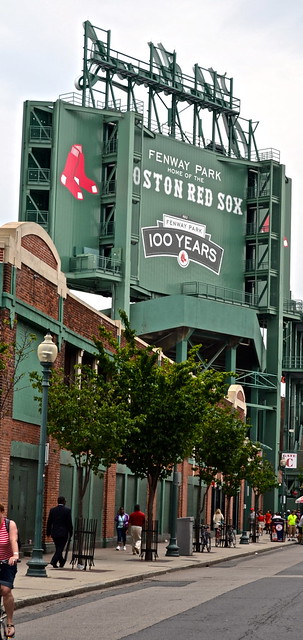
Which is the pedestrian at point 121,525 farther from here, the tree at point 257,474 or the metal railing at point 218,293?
the metal railing at point 218,293

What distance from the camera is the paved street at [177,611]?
49.0ft

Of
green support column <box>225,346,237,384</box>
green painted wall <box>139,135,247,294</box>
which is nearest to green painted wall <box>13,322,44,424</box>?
green painted wall <box>139,135,247,294</box>

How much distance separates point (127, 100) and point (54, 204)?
12.8 metres

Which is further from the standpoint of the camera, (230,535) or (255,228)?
(255,228)

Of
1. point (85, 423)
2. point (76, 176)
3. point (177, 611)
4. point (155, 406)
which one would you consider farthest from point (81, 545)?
point (76, 176)

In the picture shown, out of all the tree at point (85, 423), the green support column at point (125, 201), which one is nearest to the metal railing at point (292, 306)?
the green support column at point (125, 201)

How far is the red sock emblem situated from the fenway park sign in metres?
5.01

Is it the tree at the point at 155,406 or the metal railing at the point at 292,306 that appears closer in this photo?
the tree at the point at 155,406

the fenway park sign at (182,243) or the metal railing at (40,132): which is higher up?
the metal railing at (40,132)

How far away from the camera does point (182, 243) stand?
78750 mm

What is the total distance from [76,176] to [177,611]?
186 ft

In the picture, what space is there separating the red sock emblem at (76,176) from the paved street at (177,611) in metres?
47.0

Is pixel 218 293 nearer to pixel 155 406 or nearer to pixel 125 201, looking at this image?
pixel 125 201

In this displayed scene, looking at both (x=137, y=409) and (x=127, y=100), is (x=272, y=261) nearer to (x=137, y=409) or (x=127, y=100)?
(x=127, y=100)
